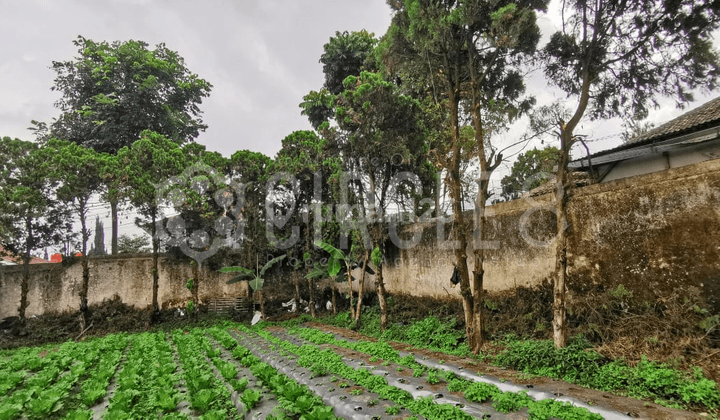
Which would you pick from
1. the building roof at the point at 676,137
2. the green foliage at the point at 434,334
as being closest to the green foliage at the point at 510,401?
the green foliage at the point at 434,334

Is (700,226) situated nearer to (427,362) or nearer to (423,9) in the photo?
(427,362)

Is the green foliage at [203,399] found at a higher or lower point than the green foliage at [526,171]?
lower

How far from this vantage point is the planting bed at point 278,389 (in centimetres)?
454

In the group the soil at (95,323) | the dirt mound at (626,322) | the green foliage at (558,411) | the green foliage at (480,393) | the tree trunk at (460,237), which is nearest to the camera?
the green foliage at (558,411)

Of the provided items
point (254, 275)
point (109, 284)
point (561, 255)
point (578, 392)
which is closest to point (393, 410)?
point (578, 392)

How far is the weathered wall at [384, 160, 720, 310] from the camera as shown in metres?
5.78

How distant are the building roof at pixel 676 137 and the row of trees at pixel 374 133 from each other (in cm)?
189

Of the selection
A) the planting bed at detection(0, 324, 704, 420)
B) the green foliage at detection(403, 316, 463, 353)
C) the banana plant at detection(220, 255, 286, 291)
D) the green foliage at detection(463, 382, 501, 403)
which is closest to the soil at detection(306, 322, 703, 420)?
the planting bed at detection(0, 324, 704, 420)

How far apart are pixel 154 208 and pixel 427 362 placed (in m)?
12.4

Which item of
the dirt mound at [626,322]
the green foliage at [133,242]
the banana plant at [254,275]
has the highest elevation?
the green foliage at [133,242]

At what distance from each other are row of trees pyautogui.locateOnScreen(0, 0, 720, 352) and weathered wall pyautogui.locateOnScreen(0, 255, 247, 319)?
924mm

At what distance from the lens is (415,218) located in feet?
42.0

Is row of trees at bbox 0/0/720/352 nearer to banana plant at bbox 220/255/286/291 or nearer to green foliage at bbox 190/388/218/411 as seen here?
banana plant at bbox 220/255/286/291

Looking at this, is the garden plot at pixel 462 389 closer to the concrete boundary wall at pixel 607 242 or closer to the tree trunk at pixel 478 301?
the tree trunk at pixel 478 301
